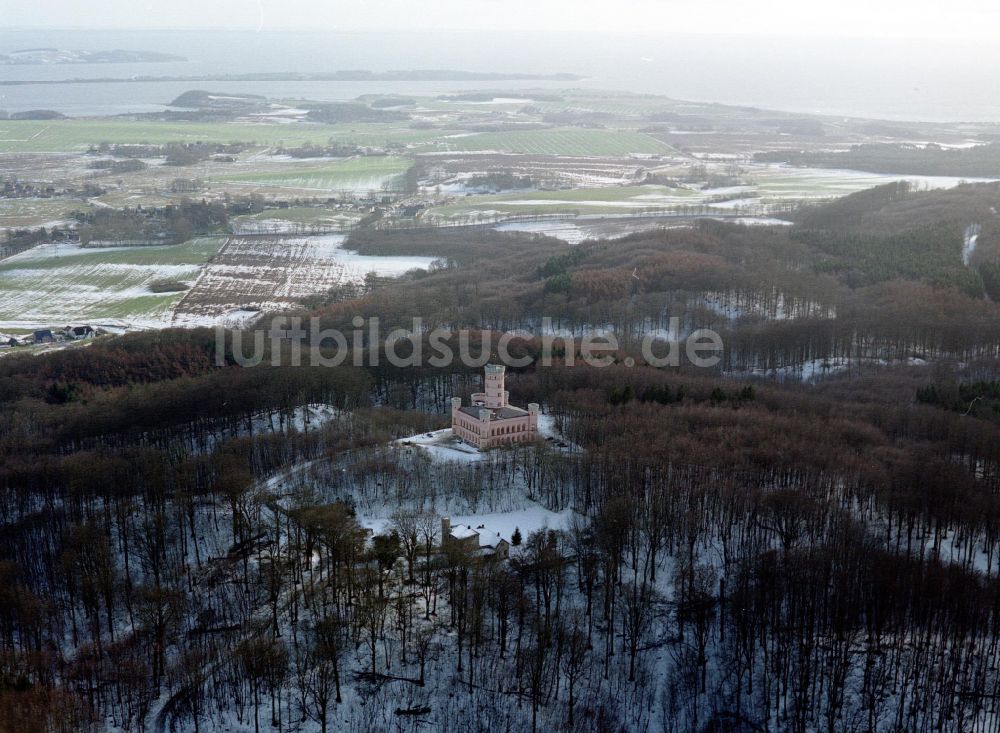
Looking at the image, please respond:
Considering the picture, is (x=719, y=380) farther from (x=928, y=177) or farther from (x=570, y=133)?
(x=570, y=133)

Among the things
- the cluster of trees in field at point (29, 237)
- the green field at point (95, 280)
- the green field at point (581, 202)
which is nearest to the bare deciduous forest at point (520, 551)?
the green field at point (95, 280)

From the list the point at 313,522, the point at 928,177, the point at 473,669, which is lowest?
the point at 473,669

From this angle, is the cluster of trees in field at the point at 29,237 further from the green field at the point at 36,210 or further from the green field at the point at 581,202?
the green field at the point at 581,202

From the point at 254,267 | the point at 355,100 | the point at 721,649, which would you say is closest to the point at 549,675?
the point at 721,649

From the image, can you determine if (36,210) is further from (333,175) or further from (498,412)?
(498,412)

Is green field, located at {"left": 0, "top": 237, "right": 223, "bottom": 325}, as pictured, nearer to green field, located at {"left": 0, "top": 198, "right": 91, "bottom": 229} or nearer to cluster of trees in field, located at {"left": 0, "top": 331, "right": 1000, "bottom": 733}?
green field, located at {"left": 0, "top": 198, "right": 91, "bottom": 229}

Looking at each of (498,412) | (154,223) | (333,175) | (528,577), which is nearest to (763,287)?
(498,412)
